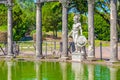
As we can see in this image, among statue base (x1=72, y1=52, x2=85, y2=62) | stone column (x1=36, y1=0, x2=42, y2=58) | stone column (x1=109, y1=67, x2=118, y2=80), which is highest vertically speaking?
stone column (x1=36, y1=0, x2=42, y2=58)

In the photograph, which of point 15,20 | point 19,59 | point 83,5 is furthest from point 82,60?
point 15,20

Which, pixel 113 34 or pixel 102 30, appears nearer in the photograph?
pixel 113 34

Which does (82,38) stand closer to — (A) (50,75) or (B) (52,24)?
(A) (50,75)

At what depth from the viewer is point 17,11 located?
6284 cm

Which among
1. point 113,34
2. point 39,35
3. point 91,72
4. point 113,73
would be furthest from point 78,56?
point 113,73

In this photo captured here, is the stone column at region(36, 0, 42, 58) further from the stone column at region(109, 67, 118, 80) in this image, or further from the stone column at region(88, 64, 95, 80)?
the stone column at region(109, 67, 118, 80)

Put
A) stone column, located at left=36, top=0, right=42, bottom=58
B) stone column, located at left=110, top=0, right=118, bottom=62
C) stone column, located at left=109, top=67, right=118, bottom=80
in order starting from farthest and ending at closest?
stone column, located at left=36, top=0, right=42, bottom=58 → stone column, located at left=110, top=0, right=118, bottom=62 → stone column, located at left=109, top=67, right=118, bottom=80

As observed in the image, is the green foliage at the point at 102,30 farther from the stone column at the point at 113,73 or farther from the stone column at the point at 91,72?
the stone column at the point at 113,73

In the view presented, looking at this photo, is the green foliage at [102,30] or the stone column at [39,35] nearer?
the stone column at [39,35]

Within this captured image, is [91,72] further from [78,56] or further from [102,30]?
[102,30]

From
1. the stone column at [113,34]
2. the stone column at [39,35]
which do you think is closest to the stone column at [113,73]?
the stone column at [113,34]

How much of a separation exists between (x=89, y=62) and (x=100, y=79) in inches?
344

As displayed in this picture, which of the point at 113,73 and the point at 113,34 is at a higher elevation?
the point at 113,34

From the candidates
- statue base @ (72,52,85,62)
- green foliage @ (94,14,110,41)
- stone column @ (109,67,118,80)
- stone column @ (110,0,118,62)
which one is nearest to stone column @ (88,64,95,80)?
stone column @ (109,67,118,80)
